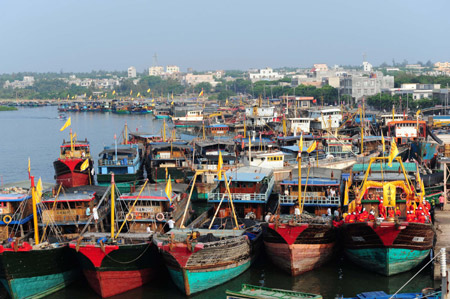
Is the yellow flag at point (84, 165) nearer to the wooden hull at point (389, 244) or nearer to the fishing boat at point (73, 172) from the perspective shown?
the fishing boat at point (73, 172)

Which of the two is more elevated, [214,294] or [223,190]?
[223,190]

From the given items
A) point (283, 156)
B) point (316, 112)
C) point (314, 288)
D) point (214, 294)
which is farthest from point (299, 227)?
point (316, 112)

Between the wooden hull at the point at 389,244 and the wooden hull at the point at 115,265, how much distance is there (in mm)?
8094

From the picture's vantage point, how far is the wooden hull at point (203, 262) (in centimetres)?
2353

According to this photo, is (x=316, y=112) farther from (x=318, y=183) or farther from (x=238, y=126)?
(x=318, y=183)

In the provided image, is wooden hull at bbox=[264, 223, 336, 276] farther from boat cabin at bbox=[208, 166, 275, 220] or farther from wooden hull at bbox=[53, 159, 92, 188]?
wooden hull at bbox=[53, 159, 92, 188]

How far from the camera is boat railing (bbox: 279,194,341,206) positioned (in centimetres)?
2917

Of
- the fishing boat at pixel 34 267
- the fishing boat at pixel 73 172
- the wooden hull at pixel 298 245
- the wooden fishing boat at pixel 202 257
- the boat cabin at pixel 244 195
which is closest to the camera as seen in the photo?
the fishing boat at pixel 34 267

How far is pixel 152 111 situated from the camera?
146 m

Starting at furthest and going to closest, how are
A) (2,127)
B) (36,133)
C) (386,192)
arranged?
(2,127) < (36,133) < (386,192)

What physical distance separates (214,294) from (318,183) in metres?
8.20

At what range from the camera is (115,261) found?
24.0 m

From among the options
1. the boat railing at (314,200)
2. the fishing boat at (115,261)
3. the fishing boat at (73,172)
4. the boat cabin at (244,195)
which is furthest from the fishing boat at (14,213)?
the fishing boat at (73,172)

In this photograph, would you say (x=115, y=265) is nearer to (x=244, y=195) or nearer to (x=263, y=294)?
(x=263, y=294)
